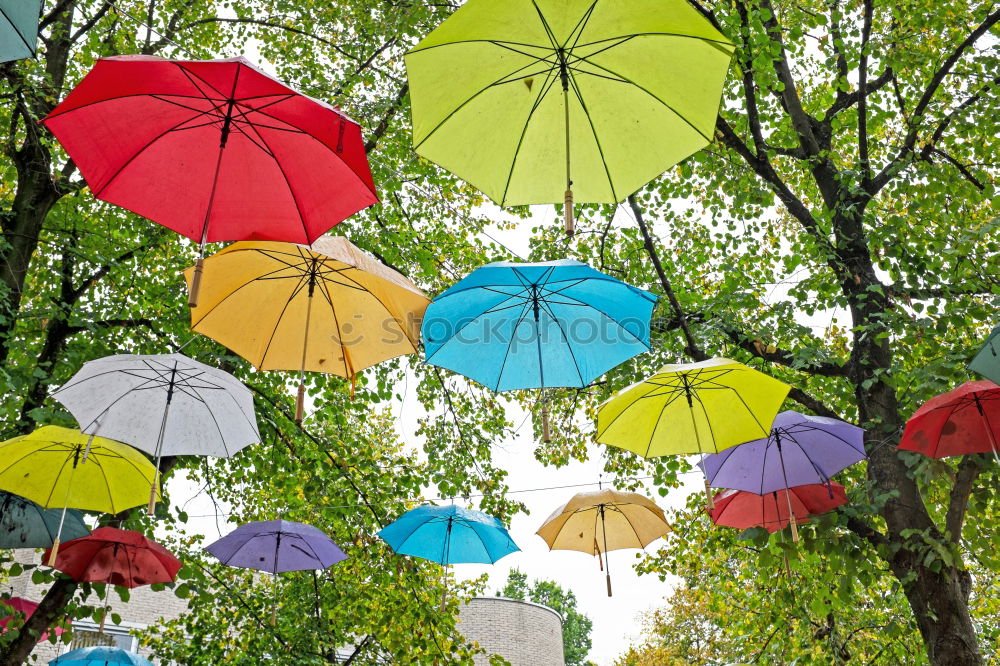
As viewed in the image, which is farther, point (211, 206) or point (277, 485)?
point (277, 485)

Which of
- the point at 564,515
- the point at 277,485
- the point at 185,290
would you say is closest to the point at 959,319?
the point at 564,515

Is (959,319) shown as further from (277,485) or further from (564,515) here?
(277,485)

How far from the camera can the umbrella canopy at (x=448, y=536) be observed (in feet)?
23.4

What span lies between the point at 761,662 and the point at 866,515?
4.08 metres

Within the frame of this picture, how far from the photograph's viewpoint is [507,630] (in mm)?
21656

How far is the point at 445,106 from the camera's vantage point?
397 centimetres

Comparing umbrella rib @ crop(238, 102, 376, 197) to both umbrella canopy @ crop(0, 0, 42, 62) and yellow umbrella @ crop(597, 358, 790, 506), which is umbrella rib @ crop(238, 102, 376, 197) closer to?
umbrella canopy @ crop(0, 0, 42, 62)

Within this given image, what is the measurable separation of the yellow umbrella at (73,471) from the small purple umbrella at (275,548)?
54.9 inches

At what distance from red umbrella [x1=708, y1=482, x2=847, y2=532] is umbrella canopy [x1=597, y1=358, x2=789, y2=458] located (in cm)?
78

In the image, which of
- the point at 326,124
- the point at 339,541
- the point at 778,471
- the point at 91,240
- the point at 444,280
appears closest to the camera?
the point at 326,124

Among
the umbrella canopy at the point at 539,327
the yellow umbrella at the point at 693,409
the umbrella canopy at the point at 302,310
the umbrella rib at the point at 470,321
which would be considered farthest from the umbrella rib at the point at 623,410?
the umbrella canopy at the point at 302,310

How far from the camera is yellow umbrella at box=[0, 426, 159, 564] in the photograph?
5648 mm

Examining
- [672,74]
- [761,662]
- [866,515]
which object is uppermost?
[672,74]

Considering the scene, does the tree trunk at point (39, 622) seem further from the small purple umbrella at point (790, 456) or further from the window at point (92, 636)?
the window at point (92, 636)
